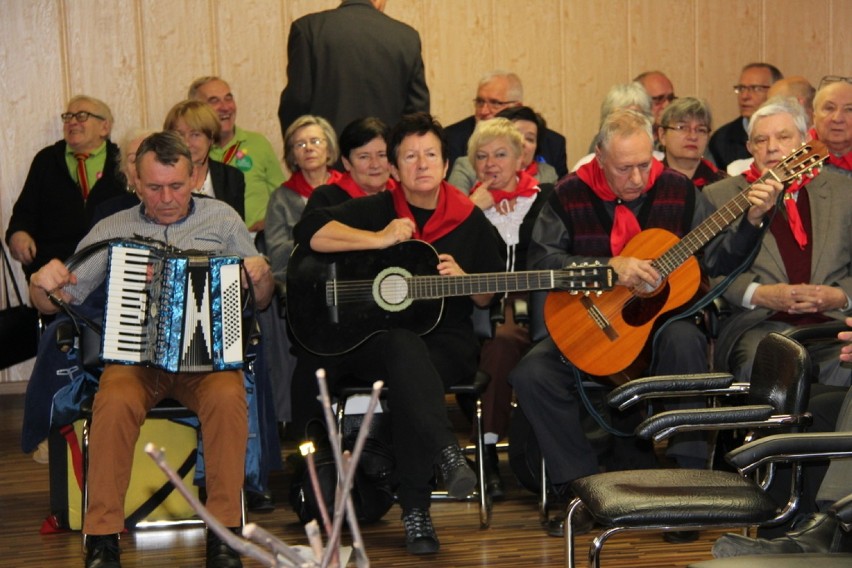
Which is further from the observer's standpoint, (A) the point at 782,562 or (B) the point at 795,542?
(B) the point at 795,542

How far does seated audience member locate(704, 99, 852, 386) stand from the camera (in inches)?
161

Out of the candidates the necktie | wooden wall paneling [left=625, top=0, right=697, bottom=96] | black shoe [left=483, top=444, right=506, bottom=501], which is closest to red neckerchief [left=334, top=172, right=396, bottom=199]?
black shoe [left=483, top=444, right=506, bottom=501]

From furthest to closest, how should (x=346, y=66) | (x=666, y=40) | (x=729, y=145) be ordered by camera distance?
1. (x=666, y=40)
2. (x=729, y=145)
3. (x=346, y=66)

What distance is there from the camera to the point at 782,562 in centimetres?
216

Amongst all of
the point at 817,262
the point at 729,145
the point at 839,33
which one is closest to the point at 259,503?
the point at 817,262

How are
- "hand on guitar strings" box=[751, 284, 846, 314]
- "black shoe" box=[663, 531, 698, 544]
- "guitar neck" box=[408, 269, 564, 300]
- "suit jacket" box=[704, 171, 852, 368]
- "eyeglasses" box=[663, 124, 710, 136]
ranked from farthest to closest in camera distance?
1. "eyeglasses" box=[663, 124, 710, 136]
2. "suit jacket" box=[704, 171, 852, 368]
3. "hand on guitar strings" box=[751, 284, 846, 314]
4. "guitar neck" box=[408, 269, 564, 300]
5. "black shoe" box=[663, 531, 698, 544]

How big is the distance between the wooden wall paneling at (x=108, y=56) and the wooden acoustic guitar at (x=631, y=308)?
3482mm

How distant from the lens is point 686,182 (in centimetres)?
426

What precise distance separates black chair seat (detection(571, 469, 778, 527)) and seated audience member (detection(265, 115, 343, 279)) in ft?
8.59

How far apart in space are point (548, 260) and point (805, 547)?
1.79m

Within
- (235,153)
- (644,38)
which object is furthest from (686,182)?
(644,38)

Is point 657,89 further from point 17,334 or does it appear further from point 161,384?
point 161,384

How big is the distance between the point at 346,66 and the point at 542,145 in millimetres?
1116

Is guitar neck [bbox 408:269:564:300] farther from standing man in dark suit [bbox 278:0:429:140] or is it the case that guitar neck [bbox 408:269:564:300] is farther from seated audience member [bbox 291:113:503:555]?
standing man in dark suit [bbox 278:0:429:140]
